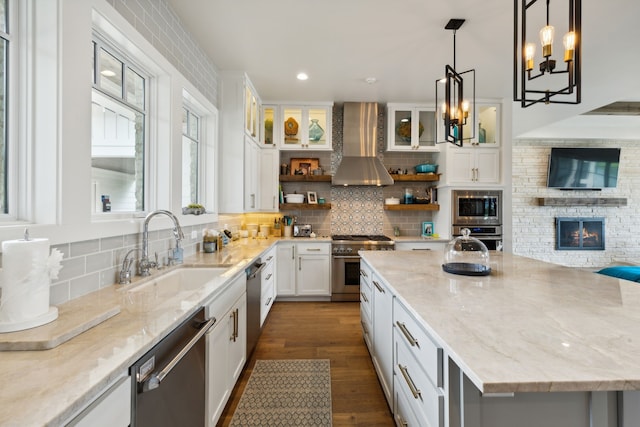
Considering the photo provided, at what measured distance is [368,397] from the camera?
2.07 metres

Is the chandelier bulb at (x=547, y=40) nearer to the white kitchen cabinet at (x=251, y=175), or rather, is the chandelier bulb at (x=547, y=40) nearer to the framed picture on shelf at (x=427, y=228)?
the white kitchen cabinet at (x=251, y=175)

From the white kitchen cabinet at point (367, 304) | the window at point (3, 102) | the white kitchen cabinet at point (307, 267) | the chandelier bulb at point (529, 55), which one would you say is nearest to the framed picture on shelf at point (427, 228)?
the white kitchen cabinet at point (307, 267)

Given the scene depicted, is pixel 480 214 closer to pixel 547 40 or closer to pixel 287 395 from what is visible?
pixel 547 40

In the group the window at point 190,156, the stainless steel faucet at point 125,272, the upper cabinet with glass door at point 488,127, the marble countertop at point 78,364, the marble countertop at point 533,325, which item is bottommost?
the marble countertop at point 78,364

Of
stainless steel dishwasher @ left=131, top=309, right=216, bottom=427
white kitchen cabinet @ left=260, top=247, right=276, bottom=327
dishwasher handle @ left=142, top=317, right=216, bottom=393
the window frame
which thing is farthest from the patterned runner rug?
the window frame

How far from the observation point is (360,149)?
4453 millimetres

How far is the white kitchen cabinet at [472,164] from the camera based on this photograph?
4.20 meters

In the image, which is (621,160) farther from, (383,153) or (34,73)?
(34,73)

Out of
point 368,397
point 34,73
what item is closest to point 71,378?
point 34,73

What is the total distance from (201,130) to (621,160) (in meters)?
8.20

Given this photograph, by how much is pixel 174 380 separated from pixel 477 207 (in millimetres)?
4145

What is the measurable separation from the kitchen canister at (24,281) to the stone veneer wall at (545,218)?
23.4ft

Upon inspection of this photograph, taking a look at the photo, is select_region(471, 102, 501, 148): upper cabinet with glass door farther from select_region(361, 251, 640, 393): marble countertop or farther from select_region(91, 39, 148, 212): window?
select_region(91, 39, 148, 212): window

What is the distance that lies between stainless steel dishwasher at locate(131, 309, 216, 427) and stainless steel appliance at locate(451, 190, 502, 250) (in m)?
3.63
